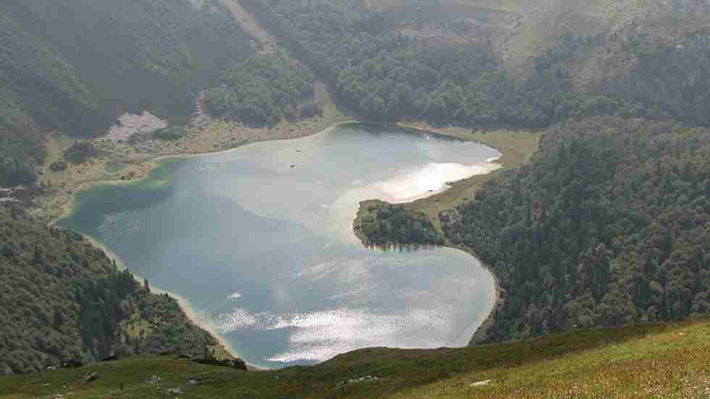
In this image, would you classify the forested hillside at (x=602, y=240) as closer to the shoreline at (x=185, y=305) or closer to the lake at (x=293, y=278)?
the lake at (x=293, y=278)

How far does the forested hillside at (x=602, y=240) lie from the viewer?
14612 centimetres

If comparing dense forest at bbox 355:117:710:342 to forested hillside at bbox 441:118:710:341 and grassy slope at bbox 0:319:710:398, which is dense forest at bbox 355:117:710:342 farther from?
grassy slope at bbox 0:319:710:398

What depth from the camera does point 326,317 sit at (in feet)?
484

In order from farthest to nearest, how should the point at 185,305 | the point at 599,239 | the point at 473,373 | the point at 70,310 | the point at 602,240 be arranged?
the point at 599,239 → the point at 602,240 → the point at 185,305 → the point at 70,310 → the point at 473,373

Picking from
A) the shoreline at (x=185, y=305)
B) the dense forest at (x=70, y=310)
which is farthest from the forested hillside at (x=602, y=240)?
the dense forest at (x=70, y=310)

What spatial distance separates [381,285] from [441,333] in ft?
67.9

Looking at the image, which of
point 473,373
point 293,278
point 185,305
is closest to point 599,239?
point 293,278

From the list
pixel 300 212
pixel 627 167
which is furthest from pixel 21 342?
pixel 627 167

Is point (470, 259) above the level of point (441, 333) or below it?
above

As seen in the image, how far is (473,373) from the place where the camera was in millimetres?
64125

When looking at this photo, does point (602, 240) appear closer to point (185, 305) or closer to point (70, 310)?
point (185, 305)

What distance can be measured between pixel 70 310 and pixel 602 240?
10916cm

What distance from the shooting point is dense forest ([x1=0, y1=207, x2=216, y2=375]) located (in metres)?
125

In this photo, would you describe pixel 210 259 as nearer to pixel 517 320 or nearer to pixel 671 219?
pixel 517 320
